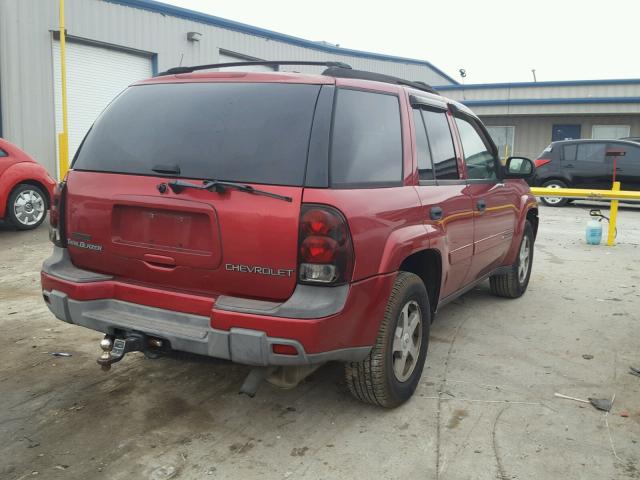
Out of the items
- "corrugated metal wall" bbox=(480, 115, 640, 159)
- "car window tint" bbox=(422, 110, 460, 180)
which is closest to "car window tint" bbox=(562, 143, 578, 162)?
"corrugated metal wall" bbox=(480, 115, 640, 159)

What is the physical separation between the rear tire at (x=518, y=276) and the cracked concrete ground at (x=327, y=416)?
2.72 feet

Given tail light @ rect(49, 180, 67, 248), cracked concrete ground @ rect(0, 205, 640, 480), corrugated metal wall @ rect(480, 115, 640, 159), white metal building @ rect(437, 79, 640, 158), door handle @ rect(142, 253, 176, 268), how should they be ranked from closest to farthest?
cracked concrete ground @ rect(0, 205, 640, 480) → door handle @ rect(142, 253, 176, 268) → tail light @ rect(49, 180, 67, 248) → white metal building @ rect(437, 79, 640, 158) → corrugated metal wall @ rect(480, 115, 640, 159)

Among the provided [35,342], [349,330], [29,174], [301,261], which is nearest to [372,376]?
[349,330]

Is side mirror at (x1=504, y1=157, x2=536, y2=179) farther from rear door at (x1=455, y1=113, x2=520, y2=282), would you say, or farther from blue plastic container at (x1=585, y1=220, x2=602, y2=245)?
blue plastic container at (x1=585, y1=220, x2=602, y2=245)

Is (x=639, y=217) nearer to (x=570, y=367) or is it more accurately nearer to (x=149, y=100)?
(x=570, y=367)

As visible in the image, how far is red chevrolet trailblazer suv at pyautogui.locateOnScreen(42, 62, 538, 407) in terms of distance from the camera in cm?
272

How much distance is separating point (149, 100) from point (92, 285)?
1.07 metres

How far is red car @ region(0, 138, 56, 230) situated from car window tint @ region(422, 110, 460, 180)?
724 cm

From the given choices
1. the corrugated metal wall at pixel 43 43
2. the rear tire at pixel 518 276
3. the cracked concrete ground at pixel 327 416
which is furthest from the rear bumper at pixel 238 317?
the corrugated metal wall at pixel 43 43

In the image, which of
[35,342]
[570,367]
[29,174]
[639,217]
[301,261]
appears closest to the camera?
[301,261]

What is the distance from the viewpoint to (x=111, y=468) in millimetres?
2764

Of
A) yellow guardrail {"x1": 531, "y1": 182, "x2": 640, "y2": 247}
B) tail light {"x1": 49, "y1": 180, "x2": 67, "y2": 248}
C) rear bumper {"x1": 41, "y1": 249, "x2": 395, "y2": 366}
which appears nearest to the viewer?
rear bumper {"x1": 41, "y1": 249, "x2": 395, "y2": 366}

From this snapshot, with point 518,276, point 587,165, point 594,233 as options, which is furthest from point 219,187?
point 587,165

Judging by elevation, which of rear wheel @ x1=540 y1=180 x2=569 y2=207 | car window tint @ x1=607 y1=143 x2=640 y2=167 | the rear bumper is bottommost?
the rear bumper
